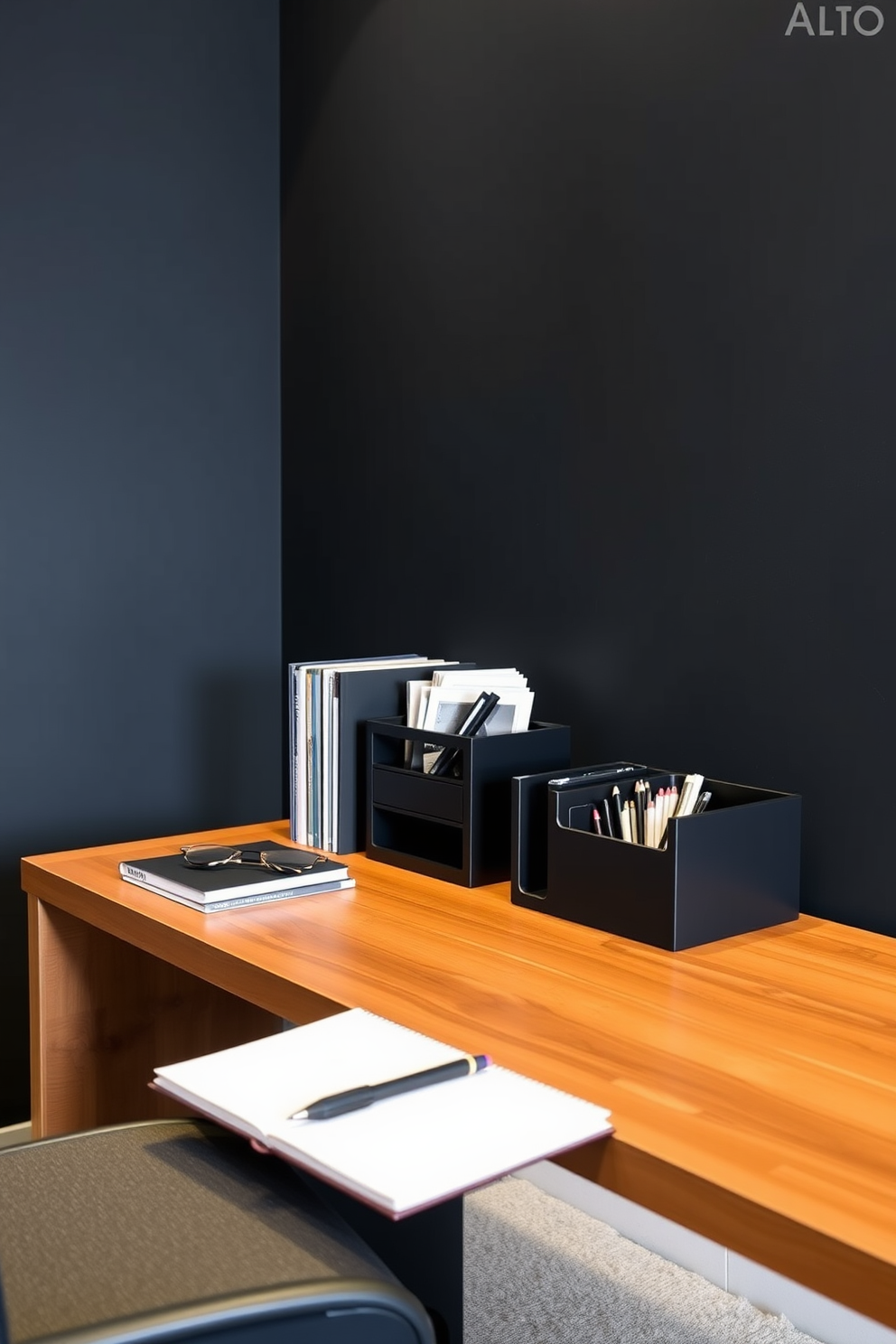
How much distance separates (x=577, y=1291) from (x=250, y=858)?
0.85 m

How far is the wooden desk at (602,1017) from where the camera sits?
2.96 ft

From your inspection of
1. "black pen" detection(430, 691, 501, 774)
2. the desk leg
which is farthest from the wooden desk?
"black pen" detection(430, 691, 501, 774)

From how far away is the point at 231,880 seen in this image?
5.40 feet

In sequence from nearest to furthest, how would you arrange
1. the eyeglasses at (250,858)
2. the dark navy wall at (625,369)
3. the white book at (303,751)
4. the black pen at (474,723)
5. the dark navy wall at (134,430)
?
1. the dark navy wall at (625,369)
2. the eyeglasses at (250,858)
3. the black pen at (474,723)
4. the white book at (303,751)
5. the dark navy wall at (134,430)

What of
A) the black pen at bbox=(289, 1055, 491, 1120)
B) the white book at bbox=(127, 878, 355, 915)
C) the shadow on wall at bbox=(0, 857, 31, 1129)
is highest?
the white book at bbox=(127, 878, 355, 915)

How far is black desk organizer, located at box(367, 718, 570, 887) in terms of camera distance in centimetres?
171

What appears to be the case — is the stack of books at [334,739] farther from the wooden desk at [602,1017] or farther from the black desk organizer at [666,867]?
the black desk organizer at [666,867]

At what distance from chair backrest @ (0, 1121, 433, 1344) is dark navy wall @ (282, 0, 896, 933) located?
82cm

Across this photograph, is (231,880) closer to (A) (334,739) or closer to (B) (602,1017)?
(A) (334,739)

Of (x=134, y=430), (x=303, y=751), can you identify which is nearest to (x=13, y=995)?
(x=303, y=751)

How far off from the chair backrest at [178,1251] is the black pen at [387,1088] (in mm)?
117

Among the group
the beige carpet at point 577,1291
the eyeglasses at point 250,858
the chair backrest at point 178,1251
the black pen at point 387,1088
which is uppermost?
the eyeglasses at point 250,858

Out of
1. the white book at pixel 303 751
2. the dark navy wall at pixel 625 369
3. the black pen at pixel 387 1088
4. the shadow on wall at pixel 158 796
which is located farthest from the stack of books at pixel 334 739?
the black pen at pixel 387 1088

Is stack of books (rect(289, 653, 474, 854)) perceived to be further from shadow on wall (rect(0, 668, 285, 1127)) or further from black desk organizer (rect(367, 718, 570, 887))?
shadow on wall (rect(0, 668, 285, 1127))
